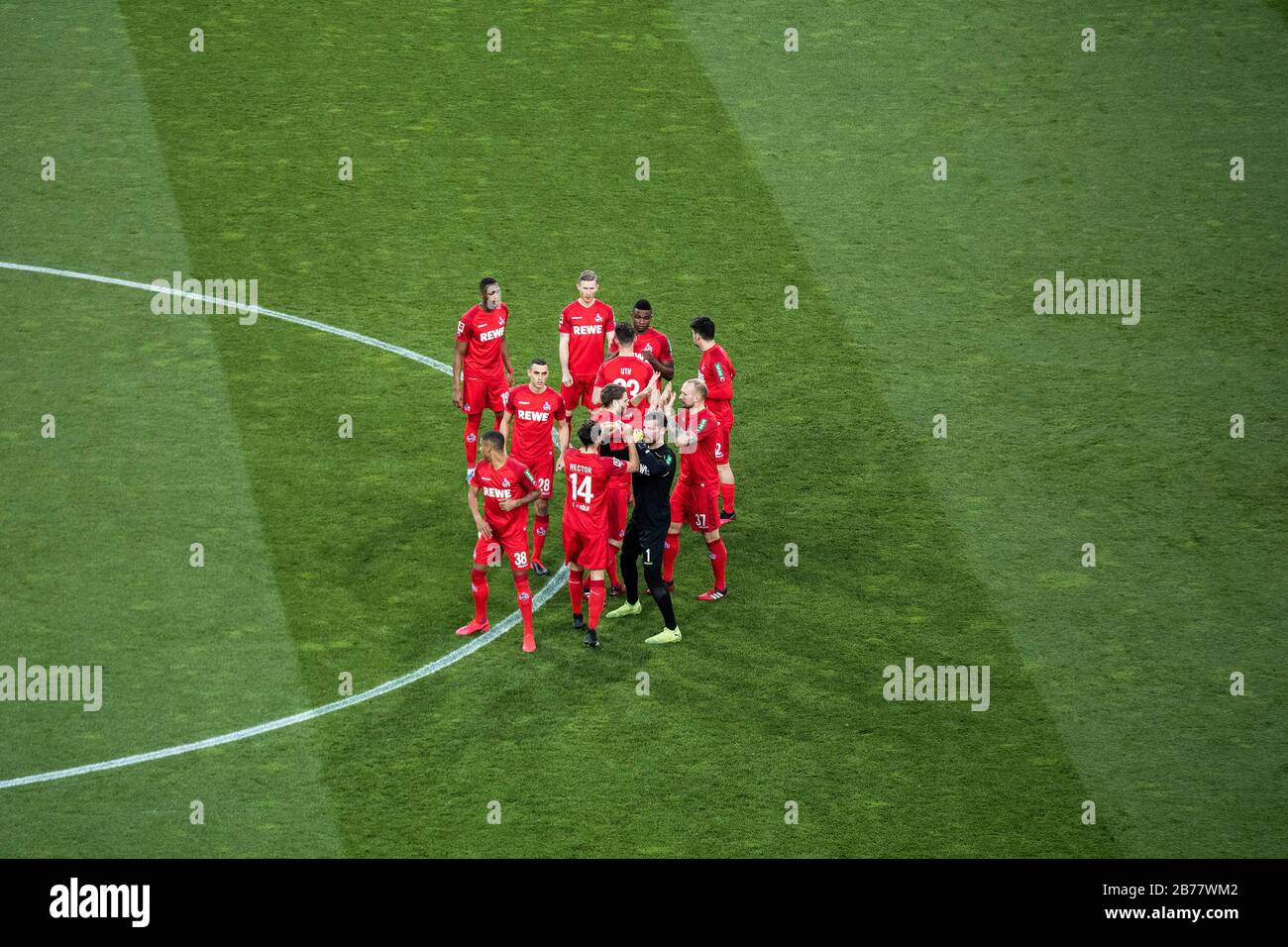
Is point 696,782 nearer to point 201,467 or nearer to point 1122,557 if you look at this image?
point 1122,557

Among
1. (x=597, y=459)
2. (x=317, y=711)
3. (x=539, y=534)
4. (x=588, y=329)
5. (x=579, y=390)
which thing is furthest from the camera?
(x=579, y=390)

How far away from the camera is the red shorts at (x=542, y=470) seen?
1631cm

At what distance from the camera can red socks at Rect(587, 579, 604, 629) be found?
15289 millimetres

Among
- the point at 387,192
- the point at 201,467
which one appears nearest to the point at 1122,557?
the point at 201,467

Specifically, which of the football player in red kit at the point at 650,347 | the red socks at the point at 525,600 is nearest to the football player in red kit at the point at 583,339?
the football player in red kit at the point at 650,347

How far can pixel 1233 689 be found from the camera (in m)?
15.1

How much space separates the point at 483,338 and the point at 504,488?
2854 millimetres

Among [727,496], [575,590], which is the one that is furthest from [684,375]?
[575,590]

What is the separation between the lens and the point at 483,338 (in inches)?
687

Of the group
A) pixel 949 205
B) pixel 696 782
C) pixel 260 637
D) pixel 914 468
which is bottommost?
pixel 696 782

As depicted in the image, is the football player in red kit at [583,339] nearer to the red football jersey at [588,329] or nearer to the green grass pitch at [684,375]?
the red football jersey at [588,329]

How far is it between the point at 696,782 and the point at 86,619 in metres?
5.69

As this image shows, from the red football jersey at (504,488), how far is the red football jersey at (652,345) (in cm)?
230

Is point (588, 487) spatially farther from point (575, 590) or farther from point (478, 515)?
point (575, 590)
